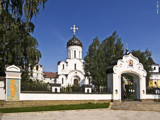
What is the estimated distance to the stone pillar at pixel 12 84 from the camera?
514 inches

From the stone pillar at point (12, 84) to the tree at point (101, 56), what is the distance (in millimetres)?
13218

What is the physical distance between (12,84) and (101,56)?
15.1 m

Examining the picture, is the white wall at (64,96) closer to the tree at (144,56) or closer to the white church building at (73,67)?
the tree at (144,56)

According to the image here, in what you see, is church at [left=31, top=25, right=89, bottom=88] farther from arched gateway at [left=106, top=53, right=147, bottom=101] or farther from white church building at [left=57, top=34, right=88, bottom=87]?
arched gateway at [left=106, top=53, right=147, bottom=101]

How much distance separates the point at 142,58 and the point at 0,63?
23.3 m

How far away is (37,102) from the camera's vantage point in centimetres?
1423

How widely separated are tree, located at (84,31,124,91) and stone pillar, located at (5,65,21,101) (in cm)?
1322

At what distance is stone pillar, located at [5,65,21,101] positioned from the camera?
13064 mm

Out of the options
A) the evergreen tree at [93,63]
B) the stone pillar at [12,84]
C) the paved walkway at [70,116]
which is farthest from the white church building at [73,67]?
the paved walkway at [70,116]

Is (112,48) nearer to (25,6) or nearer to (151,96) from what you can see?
(151,96)

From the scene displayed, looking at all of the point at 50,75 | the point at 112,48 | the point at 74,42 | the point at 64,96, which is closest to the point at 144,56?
the point at 112,48

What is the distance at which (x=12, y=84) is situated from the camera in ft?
43.5

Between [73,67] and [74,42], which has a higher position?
[74,42]

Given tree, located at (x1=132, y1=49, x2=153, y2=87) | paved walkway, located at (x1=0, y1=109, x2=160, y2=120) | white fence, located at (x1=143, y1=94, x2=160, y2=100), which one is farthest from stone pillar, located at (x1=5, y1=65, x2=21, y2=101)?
tree, located at (x1=132, y1=49, x2=153, y2=87)
